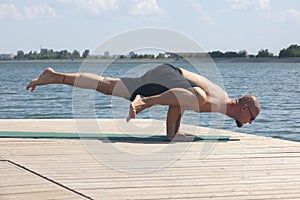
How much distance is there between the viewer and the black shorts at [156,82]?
7964 mm

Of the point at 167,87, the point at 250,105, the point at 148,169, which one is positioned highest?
the point at 167,87

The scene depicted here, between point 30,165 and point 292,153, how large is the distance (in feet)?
9.14

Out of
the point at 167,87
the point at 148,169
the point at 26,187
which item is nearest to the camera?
A: the point at 26,187

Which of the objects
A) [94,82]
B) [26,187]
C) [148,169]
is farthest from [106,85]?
[26,187]

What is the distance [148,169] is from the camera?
6379mm

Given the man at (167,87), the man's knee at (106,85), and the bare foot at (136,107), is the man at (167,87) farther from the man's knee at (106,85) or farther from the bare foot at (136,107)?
the bare foot at (136,107)

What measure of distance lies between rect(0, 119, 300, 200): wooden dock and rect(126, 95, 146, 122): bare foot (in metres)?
0.43

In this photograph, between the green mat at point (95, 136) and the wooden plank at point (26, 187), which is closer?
the wooden plank at point (26, 187)

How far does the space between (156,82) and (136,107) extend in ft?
3.32

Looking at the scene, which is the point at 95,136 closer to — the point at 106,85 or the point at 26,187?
the point at 106,85

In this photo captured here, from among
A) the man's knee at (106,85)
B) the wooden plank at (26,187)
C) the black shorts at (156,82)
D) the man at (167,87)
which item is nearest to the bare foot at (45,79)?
the man at (167,87)

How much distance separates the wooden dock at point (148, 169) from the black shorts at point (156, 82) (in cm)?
60

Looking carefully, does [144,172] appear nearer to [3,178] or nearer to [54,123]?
[3,178]

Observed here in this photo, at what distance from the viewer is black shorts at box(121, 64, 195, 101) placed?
7964 millimetres
